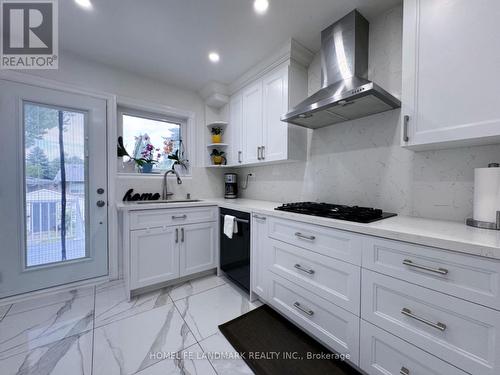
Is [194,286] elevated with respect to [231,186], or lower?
lower

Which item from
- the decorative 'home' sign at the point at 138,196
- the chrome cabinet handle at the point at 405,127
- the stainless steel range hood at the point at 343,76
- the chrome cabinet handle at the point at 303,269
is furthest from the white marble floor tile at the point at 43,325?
the chrome cabinet handle at the point at 405,127

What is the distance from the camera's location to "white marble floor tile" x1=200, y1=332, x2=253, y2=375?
123cm

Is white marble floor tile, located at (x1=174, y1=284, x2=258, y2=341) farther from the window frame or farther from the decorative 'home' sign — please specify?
the window frame

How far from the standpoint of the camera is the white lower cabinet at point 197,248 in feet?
7.27

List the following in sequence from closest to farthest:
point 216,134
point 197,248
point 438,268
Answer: point 438,268, point 197,248, point 216,134

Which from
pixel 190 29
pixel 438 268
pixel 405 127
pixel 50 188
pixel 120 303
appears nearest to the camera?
pixel 438 268

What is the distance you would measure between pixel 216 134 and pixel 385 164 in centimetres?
219

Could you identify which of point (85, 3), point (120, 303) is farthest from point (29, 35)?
point (120, 303)

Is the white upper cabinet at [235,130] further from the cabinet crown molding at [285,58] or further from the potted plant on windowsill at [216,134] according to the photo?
the cabinet crown molding at [285,58]

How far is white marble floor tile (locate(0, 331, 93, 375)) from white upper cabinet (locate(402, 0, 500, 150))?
2.47 m

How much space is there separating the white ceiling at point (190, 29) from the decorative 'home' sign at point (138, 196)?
150cm

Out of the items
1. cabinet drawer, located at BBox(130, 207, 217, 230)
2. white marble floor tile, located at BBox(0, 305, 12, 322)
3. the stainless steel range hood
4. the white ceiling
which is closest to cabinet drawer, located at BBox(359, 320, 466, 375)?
the stainless steel range hood

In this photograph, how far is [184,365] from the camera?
126cm

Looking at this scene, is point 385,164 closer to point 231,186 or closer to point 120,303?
point 231,186
